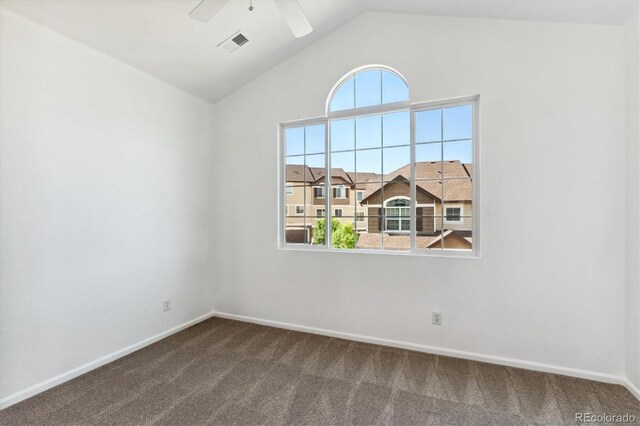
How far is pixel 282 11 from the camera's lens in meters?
1.86

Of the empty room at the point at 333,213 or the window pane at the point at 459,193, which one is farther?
the window pane at the point at 459,193

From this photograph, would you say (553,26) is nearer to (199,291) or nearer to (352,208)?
(352,208)

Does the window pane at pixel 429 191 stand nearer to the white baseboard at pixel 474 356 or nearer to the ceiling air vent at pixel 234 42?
the white baseboard at pixel 474 356

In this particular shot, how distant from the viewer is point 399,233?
307 centimetres

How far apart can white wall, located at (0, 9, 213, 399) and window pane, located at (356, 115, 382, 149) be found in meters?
2.04

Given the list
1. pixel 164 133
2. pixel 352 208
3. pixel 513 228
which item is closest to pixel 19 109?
pixel 164 133

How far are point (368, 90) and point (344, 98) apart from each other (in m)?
0.28

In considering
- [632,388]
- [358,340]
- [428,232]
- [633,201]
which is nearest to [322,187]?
[428,232]

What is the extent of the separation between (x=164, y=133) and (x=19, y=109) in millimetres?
1210

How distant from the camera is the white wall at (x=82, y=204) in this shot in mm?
2072

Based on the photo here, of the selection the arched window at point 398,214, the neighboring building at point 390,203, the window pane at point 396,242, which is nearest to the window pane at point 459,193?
the neighboring building at point 390,203

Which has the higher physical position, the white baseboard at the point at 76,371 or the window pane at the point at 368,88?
the window pane at the point at 368,88

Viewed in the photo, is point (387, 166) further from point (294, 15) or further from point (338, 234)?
point (294, 15)

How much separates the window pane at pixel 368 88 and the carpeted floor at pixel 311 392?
8.50ft
